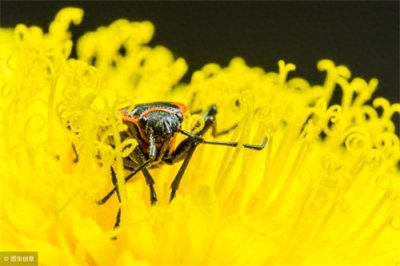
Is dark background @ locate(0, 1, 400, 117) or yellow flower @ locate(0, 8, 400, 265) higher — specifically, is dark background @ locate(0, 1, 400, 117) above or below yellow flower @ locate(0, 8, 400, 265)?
above

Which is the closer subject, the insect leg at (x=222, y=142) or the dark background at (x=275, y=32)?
the insect leg at (x=222, y=142)

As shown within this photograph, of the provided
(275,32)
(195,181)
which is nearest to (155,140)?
(195,181)

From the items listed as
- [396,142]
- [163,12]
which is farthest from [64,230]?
[163,12]

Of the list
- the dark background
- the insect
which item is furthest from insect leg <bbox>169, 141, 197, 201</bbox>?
the dark background

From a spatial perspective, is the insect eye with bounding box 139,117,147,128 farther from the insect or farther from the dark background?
the dark background

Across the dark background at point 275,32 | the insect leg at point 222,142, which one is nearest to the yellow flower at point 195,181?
the insect leg at point 222,142

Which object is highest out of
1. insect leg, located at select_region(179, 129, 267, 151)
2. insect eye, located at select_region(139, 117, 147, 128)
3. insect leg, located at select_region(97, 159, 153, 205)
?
insect eye, located at select_region(139, 117, 147, 128)

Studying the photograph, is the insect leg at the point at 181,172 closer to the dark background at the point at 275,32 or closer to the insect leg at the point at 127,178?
the insect leg at the point at 127,178

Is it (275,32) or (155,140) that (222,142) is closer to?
(155,140)
